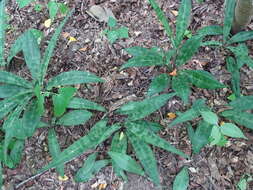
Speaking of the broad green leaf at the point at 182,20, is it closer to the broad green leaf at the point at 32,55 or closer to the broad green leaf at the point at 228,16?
the broad green leaf at the point at 228,16

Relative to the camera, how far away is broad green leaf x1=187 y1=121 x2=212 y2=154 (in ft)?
5.81

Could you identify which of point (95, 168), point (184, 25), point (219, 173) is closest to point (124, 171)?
point (95, 168)

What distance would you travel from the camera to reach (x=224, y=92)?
77.4 inches

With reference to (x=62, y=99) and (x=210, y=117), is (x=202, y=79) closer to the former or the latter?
(x=210, y=117)

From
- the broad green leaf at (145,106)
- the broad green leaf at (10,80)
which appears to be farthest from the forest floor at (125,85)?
the broad green leaf at (10,80)

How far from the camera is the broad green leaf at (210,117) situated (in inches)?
69.3

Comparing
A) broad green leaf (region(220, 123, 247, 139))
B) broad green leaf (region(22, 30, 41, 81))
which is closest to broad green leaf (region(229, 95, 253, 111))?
broad green leaf (region(220, 123, 247, 139))

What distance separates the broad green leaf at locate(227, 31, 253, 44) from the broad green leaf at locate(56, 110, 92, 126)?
100 cm

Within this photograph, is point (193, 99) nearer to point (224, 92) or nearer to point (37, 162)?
point (224, 92)

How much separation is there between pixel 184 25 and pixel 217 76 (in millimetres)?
373

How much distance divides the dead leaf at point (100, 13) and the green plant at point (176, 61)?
42cm

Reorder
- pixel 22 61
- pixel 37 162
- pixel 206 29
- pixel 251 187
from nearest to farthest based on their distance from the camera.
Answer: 1. pixel 251 187
2. pixel 37 162
3. pixel 206 29
4. pixel 22 61

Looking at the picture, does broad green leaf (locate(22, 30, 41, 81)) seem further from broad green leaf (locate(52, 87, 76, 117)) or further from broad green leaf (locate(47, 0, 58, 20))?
broad green leaf (locate(47, 0, 58, 20))

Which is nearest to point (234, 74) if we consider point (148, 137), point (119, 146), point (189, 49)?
point (189, 49)
